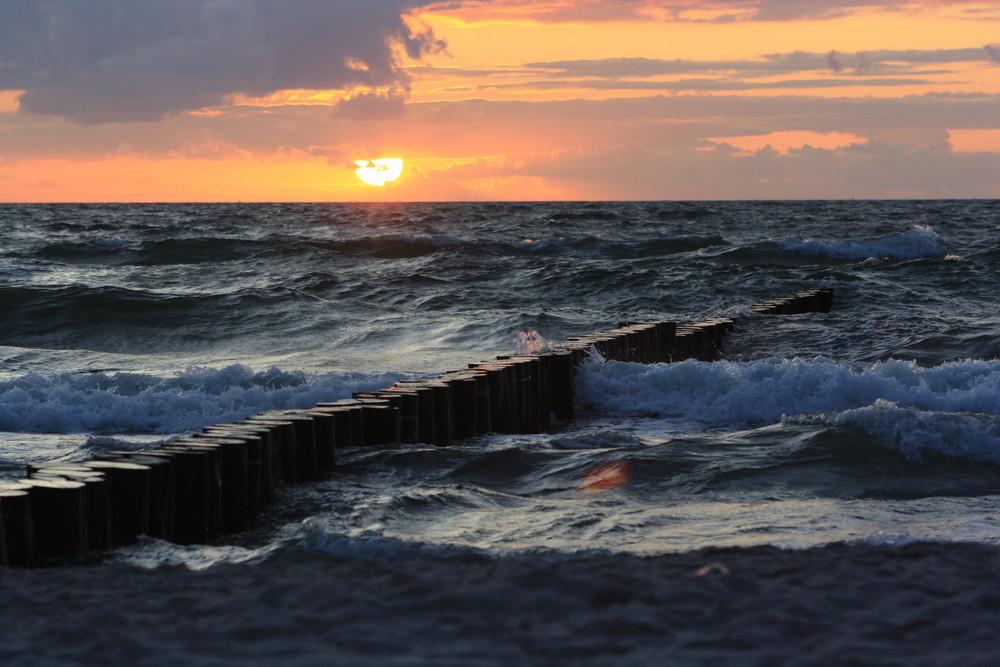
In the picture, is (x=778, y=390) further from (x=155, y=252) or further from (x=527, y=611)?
(x=155, y=252)

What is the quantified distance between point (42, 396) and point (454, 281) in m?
15.2

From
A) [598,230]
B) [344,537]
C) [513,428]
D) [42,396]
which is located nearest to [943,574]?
[344,537]

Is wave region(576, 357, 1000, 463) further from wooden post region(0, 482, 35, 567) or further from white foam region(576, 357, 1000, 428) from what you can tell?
wooden post region(0, 482, 35, 567)

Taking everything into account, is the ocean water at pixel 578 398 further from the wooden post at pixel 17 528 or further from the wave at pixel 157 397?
the wooden post at pixel 17 528

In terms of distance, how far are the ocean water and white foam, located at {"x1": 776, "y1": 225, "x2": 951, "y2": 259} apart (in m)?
4.37

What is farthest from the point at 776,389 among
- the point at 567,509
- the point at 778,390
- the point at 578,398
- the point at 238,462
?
the point at 238,462

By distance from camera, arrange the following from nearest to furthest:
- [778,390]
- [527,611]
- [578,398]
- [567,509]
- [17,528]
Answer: [527,611] → [17,528] → [567,509] → [778,390] → [578,398]

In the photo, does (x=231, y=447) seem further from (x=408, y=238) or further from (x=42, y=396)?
(x=408, y=238)

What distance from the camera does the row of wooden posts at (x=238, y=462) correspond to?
4949mm

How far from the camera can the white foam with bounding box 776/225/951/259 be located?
30.2 metres

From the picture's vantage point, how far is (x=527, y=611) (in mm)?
3811

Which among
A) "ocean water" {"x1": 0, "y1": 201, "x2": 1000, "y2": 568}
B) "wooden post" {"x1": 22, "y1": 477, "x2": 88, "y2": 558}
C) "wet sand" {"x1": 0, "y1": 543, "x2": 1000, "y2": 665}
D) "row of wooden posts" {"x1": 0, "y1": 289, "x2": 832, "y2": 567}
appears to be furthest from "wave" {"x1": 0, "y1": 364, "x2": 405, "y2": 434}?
"wet sand" {"x1": 0, "y1": 543, "x2": 1000, "y2": 665}

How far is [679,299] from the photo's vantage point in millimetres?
20703

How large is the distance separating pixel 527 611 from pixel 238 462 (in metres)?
2.66
